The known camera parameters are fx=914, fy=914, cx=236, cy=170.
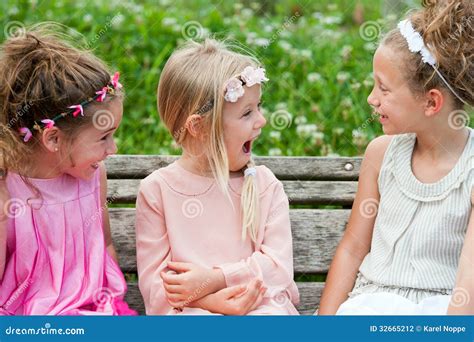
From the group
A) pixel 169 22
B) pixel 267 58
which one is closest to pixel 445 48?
pixel 267 58

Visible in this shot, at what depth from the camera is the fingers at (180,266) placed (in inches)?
112

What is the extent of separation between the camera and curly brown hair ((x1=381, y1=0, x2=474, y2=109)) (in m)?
2.74

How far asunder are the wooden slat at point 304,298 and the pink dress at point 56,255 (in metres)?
0.20

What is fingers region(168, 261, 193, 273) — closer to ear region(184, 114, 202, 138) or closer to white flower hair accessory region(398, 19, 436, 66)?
ear region(184, 114, 202, 138)

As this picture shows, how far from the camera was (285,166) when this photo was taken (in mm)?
3279

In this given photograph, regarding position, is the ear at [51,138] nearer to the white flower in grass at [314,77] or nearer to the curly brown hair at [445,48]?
the curly brown hair at [445,48]

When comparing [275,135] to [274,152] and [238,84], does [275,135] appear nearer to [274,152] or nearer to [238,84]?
[274,152]

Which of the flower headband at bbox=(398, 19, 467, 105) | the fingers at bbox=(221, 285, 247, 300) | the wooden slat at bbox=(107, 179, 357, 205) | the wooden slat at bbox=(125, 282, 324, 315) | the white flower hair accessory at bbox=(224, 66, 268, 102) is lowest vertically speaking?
the wooden slat at bbox=(125, 282, 324, 315)

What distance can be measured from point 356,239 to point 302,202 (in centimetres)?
32

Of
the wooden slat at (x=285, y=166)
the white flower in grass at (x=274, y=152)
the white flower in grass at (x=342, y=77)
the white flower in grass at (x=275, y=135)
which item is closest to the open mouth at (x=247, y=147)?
the wooden slat at (x=285, y=166)

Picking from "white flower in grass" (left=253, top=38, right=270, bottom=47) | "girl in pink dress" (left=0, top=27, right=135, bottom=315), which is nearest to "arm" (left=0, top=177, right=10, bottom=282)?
"girl in pink dress" (left=0, top=27, right=135, bottom=315)

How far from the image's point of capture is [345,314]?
2.80m

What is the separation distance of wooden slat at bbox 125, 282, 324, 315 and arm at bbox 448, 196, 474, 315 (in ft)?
2.14

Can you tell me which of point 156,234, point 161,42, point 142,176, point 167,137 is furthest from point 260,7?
point 156,234
